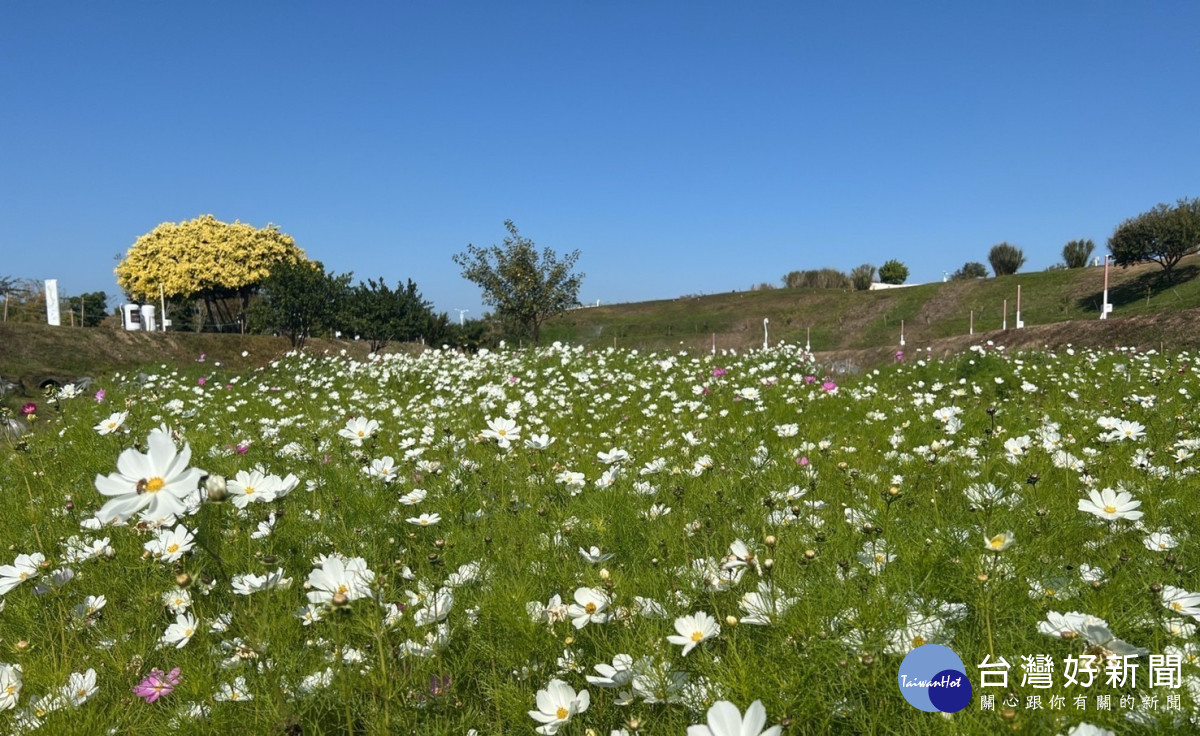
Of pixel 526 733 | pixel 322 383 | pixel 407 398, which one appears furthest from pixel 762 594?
pixel 322 383

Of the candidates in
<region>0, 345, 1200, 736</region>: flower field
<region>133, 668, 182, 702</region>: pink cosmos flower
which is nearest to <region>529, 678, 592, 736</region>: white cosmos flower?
<region>0, 345, 1200, 736</region>: flower field

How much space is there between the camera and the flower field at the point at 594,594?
1355mm

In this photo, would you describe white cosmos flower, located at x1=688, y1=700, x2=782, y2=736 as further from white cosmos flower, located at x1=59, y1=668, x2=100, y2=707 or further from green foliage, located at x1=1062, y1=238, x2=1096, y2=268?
green foliage, located at x1=1062, y1=238, x2=1096, y2=268

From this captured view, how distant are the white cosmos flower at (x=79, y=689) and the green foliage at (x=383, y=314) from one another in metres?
16.7

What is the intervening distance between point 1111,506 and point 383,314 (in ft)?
59.5

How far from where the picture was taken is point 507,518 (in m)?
2.67

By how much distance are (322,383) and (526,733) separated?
8705mm

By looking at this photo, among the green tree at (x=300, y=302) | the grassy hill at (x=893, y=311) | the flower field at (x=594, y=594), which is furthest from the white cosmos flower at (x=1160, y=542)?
the grassy hill at (x=893, y=311)

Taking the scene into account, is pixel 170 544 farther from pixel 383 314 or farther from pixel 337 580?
pixel 383 314

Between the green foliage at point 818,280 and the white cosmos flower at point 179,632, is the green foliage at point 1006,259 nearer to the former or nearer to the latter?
the green foliage at point 818,280

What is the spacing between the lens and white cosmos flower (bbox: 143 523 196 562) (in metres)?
1.88

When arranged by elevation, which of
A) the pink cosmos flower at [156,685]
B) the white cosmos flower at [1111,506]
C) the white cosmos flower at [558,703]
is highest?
the white cosmos flower at [1111,506]

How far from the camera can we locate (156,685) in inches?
65.1

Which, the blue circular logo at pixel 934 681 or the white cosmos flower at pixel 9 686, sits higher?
the blue circular logo at pixel 934 681
